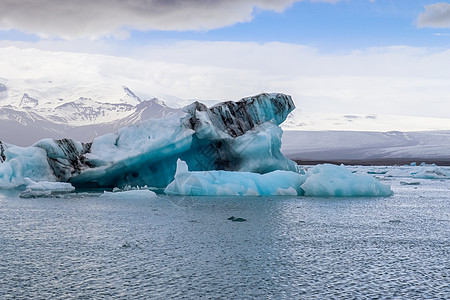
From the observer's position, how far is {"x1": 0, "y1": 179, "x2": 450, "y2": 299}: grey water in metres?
5.23

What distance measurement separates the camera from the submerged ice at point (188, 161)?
17344mm

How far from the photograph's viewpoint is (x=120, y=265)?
6.23m

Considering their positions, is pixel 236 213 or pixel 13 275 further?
pixel 236 213

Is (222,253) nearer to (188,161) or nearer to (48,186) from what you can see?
(48,186)

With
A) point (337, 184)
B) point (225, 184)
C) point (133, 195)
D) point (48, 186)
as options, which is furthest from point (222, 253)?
point (48, 186)

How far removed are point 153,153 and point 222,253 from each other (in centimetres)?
1306

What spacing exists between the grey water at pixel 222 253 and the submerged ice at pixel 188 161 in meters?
4.71

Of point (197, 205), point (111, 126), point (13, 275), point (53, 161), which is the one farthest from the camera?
point (111, 126)

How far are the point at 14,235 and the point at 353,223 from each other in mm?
6543

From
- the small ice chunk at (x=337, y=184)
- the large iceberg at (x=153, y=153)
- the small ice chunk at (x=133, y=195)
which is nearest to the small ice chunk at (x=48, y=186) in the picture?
the large iceberg at (x=153, y=153)

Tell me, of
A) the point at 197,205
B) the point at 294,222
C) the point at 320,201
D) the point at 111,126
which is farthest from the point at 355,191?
the point at 111,126

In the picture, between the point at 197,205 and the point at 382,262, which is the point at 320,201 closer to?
the point at 197,205

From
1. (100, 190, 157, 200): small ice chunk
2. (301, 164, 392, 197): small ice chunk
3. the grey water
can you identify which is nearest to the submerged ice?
(301, 164, 392, 197): small ice chunk

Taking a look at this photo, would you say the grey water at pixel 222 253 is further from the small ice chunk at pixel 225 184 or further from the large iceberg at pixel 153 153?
the large iceberg at pixel 153 153
